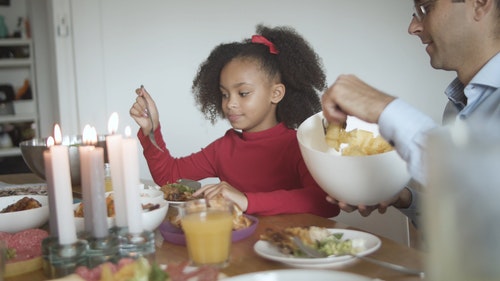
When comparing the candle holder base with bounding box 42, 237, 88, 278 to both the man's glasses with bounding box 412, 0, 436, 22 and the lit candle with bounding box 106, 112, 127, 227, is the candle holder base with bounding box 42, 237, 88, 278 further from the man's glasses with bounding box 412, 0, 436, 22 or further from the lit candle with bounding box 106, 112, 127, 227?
the man's glasses with bounding box 412, 0, 436, 22

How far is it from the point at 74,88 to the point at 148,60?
0.46m

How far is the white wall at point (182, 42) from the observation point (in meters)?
3.29

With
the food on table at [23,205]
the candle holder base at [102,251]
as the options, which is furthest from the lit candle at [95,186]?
the food on table at [23,205]

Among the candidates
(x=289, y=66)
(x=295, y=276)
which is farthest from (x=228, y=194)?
(x=289, y=66)

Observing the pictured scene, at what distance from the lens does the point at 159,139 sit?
77.7 inches

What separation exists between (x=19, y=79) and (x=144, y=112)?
12.7 feet

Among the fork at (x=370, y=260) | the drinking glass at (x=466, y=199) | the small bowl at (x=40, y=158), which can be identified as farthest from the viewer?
the small bowl at (x=40, y=158)

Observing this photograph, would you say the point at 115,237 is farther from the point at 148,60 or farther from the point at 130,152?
the point at 148,60

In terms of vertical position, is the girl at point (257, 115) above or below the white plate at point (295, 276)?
above

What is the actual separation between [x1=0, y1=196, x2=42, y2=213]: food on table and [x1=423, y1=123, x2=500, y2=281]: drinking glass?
1.04 metres

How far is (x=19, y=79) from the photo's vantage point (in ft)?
17.0

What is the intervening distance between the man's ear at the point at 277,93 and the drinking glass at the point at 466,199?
1578 millimetres

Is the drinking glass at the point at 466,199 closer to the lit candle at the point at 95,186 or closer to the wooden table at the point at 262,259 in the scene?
the wooden table at the point at 262,259

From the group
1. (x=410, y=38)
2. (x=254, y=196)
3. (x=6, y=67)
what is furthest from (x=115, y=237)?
(x=6, y=67)
